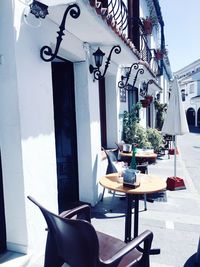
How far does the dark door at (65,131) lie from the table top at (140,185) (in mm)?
1312

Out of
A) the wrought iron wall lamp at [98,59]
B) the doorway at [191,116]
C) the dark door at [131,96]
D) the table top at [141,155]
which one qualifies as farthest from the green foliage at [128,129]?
the doorway at [191,116]

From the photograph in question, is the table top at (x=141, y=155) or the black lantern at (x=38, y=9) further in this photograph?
the table top at (x=141, y=155)

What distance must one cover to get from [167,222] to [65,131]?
2549mm

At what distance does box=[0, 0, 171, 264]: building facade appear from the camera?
2.78 meters

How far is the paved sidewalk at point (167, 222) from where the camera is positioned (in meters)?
3.34

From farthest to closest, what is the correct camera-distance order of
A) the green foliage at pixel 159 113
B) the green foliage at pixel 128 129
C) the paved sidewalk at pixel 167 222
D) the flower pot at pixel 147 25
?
the green foliage at pixel 159 113 → the flower pot at pixel 147 25 → the green foliage at pixel 128 129 → the paved sidewalk at pixel 167 222

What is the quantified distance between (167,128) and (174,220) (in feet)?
7.58

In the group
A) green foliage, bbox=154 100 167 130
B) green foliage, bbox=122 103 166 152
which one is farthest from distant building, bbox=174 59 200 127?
green foliage, bbox=122 103 166 152

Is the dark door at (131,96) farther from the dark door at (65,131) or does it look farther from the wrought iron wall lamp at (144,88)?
the dark door at (65,131)

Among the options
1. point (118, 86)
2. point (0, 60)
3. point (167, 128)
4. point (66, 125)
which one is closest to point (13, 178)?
point (0, 60)

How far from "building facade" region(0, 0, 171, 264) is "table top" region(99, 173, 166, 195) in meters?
0.80

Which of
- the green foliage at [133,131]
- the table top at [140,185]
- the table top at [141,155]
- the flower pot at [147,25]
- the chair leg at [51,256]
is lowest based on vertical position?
the chair leg at [51,256]

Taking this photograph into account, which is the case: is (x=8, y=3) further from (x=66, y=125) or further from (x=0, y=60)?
(x=66, y=125)

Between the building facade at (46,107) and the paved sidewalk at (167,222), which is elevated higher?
Answer: the building facade at (46,107)
